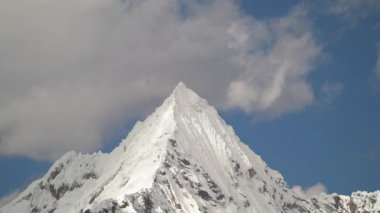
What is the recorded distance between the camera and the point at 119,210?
194250 millimetres

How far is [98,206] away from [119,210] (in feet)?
26.8

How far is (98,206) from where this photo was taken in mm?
188500

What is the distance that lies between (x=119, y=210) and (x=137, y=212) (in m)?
7.33

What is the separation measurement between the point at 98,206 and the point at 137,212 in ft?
50.8

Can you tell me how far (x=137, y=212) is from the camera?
200 meters
